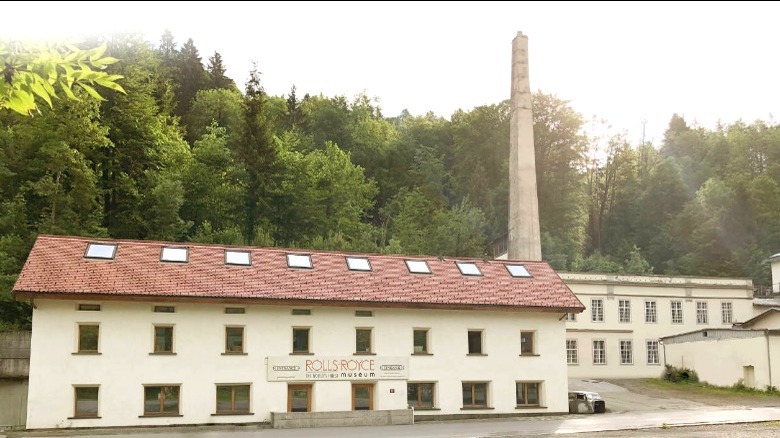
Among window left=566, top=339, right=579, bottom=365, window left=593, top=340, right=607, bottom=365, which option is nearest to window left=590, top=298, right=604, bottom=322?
window left=593, top=340, right=607, bottom=365

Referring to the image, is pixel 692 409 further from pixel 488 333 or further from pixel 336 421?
pixel 336 421

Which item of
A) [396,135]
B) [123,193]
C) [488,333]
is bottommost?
[488,333]

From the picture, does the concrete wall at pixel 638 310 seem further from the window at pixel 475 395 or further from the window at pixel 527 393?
the window at pixel 475 395

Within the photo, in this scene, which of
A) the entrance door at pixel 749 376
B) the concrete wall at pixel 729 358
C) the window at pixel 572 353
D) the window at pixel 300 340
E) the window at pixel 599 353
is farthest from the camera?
the window at pixel 599 353

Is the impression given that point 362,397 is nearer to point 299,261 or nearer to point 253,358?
point 253,358

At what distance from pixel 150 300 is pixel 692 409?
22.7m

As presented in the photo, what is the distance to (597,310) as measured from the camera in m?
54.7

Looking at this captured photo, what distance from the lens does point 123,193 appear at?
56.1m

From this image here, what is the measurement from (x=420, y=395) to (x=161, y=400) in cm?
990

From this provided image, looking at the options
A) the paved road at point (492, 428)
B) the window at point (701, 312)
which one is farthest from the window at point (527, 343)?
the window at point (701, 312)

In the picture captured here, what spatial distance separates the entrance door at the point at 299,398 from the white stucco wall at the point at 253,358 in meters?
0.31

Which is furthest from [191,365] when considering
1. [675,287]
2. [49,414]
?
[675,287]

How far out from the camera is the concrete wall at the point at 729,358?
4375 cm

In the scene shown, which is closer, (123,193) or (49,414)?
(49,414)
